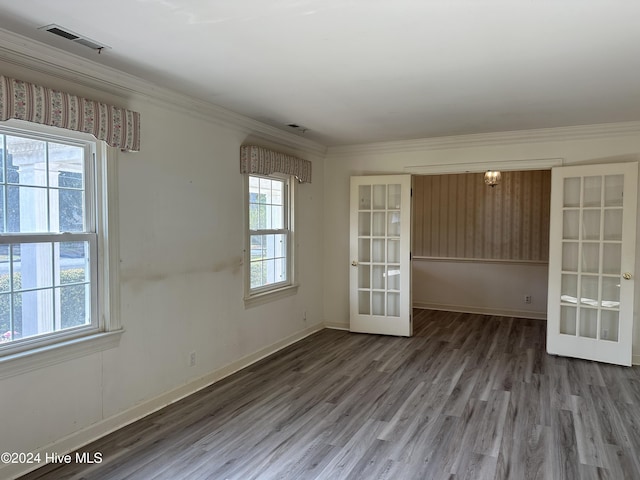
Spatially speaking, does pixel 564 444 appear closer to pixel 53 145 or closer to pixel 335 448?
pixel 335 448

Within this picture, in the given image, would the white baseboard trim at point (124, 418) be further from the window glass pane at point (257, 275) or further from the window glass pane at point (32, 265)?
the window glass pane at point (32, 265)

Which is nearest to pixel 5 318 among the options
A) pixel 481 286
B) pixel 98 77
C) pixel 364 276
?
pixel 98 77

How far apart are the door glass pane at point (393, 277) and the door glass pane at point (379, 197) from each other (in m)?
0.78

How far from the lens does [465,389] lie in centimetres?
381

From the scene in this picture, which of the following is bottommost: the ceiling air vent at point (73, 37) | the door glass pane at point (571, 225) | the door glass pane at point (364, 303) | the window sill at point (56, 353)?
the door glass pane at point (364, 303)

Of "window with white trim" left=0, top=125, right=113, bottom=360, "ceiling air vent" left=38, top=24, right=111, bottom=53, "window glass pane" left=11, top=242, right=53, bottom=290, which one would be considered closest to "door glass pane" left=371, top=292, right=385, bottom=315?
"window with white trim" left=0, top=125, right=113, bottom=360

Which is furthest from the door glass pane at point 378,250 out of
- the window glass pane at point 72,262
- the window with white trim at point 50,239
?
the window glass pane at point 72,262

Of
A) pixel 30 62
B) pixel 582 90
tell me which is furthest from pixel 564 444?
pixel 30 62

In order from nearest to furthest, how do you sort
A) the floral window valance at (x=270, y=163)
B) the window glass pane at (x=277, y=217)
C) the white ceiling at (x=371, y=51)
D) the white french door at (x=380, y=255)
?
the white ceiling at (x=371, y=51) < the floral window valance at (x=270, y=163) < the window glass pane at (x=277, y=217) < the white french door at (x=380, y=255)

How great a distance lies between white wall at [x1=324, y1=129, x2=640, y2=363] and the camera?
4.54m

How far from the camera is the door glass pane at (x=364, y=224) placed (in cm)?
570

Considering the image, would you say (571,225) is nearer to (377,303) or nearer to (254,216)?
(377,303)

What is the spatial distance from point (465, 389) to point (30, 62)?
398cm

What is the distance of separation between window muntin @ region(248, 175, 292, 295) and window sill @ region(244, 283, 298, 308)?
5 centimetres
